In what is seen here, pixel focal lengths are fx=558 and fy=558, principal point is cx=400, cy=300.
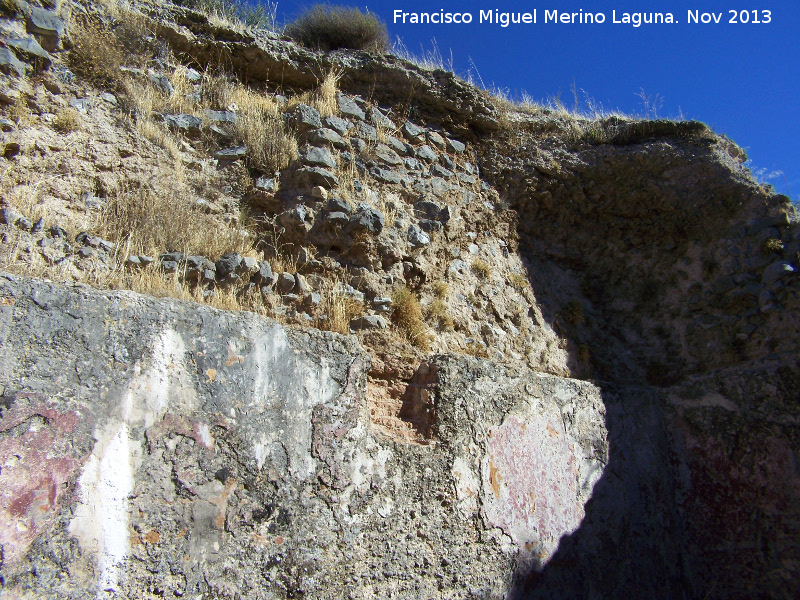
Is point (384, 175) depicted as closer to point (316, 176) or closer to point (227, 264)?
point (316, 176)

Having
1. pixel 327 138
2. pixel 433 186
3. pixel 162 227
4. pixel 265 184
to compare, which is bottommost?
pixel 162 227

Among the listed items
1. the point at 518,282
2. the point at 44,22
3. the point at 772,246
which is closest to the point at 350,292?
the point at 518,282

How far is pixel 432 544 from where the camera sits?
271cm

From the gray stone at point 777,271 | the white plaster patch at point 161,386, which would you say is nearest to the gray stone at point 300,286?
the white plaster patch at point 161,386

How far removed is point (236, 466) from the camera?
229cm

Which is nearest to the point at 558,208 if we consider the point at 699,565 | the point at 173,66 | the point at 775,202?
the point at 775,202

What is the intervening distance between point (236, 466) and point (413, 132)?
11.8 feet

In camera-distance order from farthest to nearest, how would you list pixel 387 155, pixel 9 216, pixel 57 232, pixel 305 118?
1. pixel 387 155
2. pixel 305 118
3. pixel 57 232
4. pixel 9 216

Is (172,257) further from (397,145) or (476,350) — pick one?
(397,145)

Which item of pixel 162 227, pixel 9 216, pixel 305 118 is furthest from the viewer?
pixel 305 118

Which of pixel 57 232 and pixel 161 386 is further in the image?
pixel 57 232

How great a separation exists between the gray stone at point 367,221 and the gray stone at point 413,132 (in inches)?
55.3

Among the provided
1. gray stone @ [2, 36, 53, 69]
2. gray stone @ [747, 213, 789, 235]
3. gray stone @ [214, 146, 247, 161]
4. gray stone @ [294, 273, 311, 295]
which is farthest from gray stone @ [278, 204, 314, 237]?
gray stone @ [747, 213, 789, 235]

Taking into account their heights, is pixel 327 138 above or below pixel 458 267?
above
